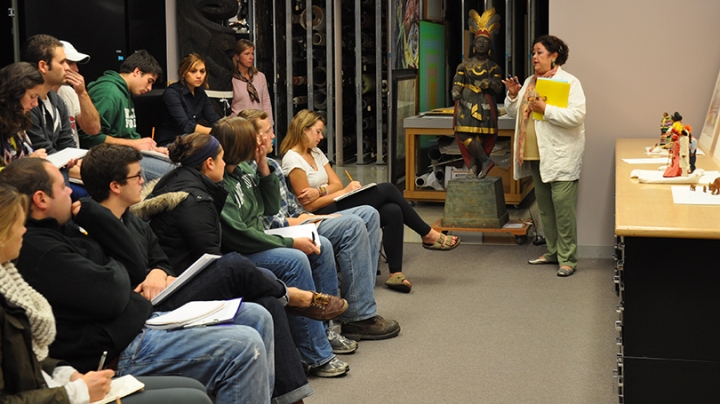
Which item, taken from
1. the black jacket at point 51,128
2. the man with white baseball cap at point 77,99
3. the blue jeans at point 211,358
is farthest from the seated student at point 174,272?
the man with white baseball cap at point 77,99

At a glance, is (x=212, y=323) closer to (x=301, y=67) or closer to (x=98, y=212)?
(x=98, y=212)

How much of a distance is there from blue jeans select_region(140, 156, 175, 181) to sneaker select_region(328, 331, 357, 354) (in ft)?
3.63

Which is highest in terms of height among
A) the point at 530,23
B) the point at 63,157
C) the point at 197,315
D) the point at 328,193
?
the point at 530,23

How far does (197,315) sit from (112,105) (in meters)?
2.32

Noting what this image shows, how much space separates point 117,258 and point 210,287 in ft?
1.23

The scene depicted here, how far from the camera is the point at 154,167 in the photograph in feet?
14.2

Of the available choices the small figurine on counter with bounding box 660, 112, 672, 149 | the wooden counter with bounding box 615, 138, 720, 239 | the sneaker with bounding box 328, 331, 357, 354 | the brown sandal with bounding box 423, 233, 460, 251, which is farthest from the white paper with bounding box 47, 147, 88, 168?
the small figurine on counter with bounding box 660, 112, 672, 149

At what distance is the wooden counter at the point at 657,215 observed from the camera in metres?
2.88

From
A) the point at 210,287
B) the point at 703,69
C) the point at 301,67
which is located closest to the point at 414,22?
the point at 301,67

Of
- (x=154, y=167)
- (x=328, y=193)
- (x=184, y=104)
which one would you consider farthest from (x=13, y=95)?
(x=184, y=104)

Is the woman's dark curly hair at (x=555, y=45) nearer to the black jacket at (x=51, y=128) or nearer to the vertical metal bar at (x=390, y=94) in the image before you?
the vertical metal bar at (x=390, y=94)

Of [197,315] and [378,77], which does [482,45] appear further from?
[378,77]

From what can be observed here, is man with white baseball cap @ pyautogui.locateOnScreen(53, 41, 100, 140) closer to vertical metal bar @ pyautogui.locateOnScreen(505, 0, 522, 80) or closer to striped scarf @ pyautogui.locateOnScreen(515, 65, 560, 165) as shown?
striped scarf @ pyautogui.locateOnScreen(515, 65, 560, 165)

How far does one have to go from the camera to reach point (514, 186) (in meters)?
7.82
